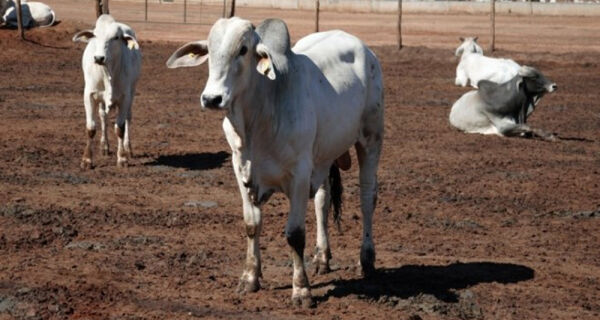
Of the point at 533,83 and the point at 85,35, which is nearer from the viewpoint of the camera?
the point at 85,35

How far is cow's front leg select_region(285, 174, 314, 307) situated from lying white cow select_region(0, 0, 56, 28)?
26791mm

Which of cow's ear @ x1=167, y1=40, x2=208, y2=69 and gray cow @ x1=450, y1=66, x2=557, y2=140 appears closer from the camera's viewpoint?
cow's ear @ x1=167, y1=40, x2=208, y2=69

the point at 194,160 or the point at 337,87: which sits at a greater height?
the point at 337,87

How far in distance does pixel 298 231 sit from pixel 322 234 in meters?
1.11

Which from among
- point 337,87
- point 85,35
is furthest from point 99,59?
point 337,87

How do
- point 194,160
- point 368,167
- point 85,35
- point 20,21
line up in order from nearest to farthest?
point 368,167 < point 194,160 < point 85,35 < point 20,21

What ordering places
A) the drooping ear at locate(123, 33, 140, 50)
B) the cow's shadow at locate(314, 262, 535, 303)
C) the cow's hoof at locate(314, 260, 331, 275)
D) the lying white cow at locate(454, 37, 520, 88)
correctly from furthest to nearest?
1. the lying white cow at locate(454, 37, 520, 88)
2. the drooping ear at locate(123, 33, 140, 50)
3. the cow's hoof at locate(314, 260, 331, 275)
4. the cow's shadow at locate(314, 262, 535, 303)

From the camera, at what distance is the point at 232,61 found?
816cm

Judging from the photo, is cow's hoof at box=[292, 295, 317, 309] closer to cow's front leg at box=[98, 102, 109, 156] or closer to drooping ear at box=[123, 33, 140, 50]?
cow's front leg at box=[98, 102, 109, 156]

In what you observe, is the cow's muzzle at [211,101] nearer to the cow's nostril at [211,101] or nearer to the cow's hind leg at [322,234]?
the cow's nostril at [211,101]

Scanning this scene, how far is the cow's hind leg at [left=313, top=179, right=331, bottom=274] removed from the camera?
9.69 metres

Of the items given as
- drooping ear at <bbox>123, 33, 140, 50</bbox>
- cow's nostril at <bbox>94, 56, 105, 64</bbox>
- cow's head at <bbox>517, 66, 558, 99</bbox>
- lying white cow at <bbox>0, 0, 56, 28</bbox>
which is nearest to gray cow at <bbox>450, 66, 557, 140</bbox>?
cow's head at <bbox>517, 66, 558, 99</bbox>

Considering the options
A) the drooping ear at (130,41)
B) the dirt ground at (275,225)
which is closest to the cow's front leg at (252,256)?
the dirt ground at (275,225)

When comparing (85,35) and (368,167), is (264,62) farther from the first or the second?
(85,35)
